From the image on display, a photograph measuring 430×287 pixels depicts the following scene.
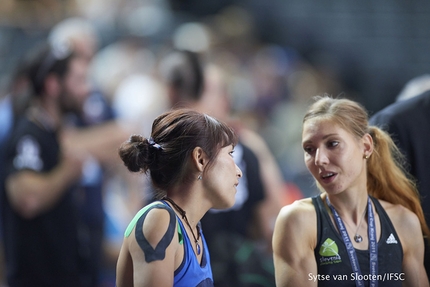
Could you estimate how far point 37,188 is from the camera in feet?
15.6

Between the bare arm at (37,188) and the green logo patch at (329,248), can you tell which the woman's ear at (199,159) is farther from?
the bare arm at (37,188)

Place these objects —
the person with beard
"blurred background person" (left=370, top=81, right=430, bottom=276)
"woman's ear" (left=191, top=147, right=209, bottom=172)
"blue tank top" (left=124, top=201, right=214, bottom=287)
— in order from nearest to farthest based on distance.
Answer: "blue tank top" (left=124, top=201, right=214, bottom=287) < "woman's ear" (left=191, top=147, right=209, bottom=172) < "blurred background person" (left=370, top=81, right=430, bottom=276) < the person with beard

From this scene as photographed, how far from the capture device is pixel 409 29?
10.0 meters

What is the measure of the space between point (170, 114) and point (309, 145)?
555 mm

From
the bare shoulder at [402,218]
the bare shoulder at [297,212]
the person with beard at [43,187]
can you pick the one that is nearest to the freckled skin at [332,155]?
the bare shoulder at [297,212]

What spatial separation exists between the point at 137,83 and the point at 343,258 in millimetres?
5249

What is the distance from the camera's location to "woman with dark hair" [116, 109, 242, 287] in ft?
6.88

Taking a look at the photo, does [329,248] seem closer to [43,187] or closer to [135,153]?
[135,153]

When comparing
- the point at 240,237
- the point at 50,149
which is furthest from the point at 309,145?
the point at 50,149

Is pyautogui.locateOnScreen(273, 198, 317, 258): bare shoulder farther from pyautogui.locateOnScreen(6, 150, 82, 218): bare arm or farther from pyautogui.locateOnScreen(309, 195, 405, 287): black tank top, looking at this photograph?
pyautogui.locateOnScreen(6, 150, 82, 218): bare arm

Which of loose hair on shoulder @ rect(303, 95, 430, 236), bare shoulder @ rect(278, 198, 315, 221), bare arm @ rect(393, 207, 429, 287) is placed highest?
loose hair on shoulder @ rect(303, 95, 430, 236)

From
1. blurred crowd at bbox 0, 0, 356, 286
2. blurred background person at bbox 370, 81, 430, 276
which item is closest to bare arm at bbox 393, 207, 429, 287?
blurred background person at bbox 370, 81, 430, 276

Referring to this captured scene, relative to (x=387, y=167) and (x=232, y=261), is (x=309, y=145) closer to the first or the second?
(x=387, y=167)

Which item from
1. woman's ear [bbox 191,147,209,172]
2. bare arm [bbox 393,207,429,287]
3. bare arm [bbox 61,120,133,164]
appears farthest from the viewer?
bare arm [bbox 61,120,133,164]
